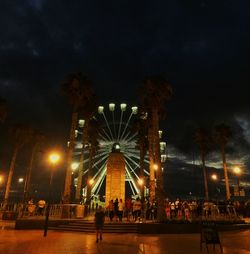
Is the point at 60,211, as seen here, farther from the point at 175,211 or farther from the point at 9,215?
the point at 175,211

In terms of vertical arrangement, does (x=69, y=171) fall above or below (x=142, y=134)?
below

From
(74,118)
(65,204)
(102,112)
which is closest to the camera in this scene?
(65,204)

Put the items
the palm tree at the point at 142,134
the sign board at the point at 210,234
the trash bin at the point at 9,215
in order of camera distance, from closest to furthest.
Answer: the sign board at the point at 210,234, the trash bin at the point at 9,215, the palm tree at the point at 142,134

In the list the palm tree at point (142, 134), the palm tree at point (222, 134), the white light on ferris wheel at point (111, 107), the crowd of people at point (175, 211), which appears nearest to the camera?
the crowd of people at point (175, 211)

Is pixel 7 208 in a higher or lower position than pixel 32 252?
higher

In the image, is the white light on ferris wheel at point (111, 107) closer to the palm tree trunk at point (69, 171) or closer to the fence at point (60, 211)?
the palm tree trunk at point (69, 171)

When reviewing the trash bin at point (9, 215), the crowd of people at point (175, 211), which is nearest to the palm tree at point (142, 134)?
the crowd of people at point (175, 211)

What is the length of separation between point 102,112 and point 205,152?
2064cm

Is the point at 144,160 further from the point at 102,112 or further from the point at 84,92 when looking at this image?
the point at 84,92

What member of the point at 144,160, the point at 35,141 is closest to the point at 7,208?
the point at 35,141

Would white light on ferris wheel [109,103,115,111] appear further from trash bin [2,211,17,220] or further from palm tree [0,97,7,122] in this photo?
trash bin [2,211,17,220]

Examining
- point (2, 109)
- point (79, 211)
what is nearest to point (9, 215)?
point (79, 211)

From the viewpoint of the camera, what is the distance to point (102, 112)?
45.8 m

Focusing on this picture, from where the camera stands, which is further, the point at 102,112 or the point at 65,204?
the point at 102,112
